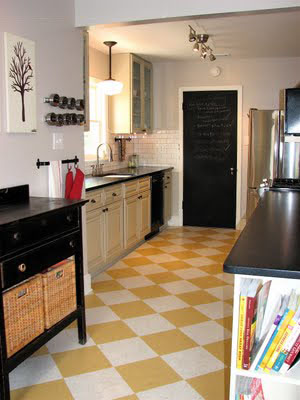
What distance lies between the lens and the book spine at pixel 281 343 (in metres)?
1.48

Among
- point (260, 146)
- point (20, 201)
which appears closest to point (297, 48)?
point (260, 146)

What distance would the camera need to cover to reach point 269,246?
6.04 feet

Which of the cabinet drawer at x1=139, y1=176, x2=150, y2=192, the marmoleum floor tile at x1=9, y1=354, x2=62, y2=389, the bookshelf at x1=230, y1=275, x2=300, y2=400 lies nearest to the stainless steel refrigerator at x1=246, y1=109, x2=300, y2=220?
the cabinet drawer at x1=139, y1=176, x2=150, y2=192

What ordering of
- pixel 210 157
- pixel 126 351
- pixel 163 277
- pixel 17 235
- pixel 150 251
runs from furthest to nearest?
pixel 210 157 < pixel 150 251 < pixel 163 277 < pixel 126 351 < pixel 17 235

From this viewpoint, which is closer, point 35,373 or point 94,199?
point 35,373

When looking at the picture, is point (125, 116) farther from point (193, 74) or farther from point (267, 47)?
point (267, 47)

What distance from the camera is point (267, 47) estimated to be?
554 cm

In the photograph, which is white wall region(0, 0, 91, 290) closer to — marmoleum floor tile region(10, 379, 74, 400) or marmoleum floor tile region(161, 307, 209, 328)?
marmoleum floor tile region(10, 379, 74, 400)

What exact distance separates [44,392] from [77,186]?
1.63m

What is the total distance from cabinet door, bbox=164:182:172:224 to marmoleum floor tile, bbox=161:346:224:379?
3716 millimetres

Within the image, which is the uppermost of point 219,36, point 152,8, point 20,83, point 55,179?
point 219,36

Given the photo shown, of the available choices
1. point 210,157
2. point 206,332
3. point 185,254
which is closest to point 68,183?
point 206,332

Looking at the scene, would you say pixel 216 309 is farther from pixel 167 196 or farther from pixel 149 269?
pixel 167 196

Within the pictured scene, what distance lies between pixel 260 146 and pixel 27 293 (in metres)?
4.15
